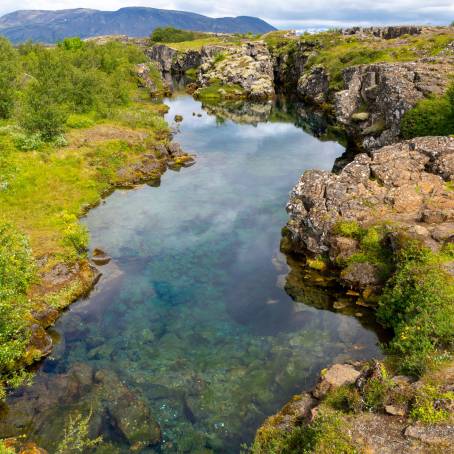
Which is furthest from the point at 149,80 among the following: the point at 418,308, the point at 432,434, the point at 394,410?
the point at 432,434

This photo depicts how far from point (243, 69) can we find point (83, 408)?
14368cm

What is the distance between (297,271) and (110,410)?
22172 millimetres

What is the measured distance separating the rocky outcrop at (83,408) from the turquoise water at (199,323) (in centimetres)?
27

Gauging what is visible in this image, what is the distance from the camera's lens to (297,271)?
4119 centimetres

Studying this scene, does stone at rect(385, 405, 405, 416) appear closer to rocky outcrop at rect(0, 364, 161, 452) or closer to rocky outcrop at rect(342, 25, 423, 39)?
rocky outcrop at rect(0, 364, 161, 452)

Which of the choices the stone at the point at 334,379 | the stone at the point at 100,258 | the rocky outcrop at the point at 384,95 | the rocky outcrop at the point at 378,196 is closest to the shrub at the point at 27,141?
the stone at the point at 100,258

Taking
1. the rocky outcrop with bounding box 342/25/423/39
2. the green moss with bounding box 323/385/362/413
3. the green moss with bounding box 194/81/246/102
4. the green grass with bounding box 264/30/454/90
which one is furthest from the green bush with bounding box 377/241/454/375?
the rocky outcrop with bounding box 342/25/423/39

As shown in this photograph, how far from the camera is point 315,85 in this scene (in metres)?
129

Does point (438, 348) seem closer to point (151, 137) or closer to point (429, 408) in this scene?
point (429, 408)

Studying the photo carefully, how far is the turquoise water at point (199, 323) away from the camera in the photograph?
26.2 meters

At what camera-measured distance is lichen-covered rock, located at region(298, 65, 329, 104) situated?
12294 cm

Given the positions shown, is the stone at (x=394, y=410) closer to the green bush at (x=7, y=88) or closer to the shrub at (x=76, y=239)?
the shrub at (x=76, y=239)

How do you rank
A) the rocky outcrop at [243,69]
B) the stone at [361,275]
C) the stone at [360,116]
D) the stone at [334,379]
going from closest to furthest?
the stone at [334,379]
the stone at [361,275]
the stone at [360,116]
the rocky outcrop at [243,69]

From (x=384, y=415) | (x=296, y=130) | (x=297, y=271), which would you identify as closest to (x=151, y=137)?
(x=296, y=130)
